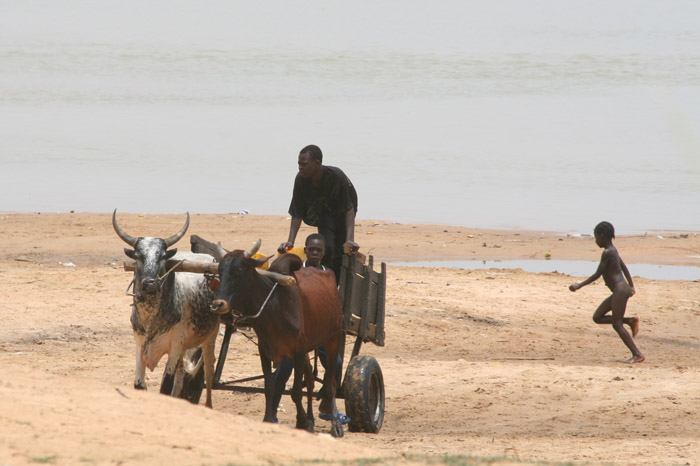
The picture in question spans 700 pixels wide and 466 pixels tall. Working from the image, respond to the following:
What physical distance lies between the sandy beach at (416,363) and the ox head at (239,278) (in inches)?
32.1

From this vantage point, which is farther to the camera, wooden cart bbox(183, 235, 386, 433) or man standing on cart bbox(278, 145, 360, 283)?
man standing on cart bbox(278, 145, 360, 283)

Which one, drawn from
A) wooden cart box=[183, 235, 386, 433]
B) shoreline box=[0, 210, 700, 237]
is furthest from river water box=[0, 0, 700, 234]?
wooden cart box=[183, 235, 386, 433]

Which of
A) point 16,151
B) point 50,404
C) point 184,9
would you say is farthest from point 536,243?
point 184,9

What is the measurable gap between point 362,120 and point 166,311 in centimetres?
2863

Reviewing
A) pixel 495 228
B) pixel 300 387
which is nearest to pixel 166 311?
pixel 300 387

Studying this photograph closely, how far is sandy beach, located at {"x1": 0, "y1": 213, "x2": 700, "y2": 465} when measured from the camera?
19.2ft

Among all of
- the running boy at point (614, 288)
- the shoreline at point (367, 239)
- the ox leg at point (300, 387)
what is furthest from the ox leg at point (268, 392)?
the shoreline at point (367, 239)

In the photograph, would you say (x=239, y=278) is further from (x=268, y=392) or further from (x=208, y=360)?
(x=208, y=360)

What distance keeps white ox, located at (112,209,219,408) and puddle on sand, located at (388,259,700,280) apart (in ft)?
30.5

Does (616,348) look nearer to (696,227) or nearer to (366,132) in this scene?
(696,227)

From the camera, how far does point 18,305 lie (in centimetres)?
1309

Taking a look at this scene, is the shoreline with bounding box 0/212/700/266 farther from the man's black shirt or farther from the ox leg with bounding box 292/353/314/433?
the ox leg with bounding box 292/353/314/433

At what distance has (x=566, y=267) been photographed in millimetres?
18062

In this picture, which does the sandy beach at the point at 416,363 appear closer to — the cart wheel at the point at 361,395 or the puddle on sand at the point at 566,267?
the cart wheel at the point at 361,395
